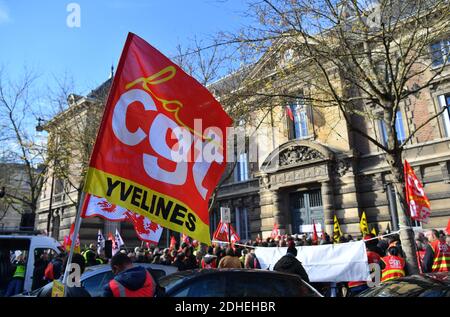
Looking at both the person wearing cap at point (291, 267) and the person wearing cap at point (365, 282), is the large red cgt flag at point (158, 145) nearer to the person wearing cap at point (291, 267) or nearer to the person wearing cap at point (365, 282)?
the person wearing cap at point (291, 267)

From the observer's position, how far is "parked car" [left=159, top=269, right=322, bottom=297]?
483 cm

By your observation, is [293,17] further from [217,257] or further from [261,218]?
[261,218]

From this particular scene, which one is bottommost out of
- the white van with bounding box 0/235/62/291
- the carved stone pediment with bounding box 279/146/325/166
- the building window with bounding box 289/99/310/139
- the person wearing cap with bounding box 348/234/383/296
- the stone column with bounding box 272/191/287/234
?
the person wearing cap with bounding box 348/234/383/296

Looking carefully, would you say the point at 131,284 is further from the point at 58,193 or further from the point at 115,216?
the point at 58,193

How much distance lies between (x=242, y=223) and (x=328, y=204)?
23.0 feet

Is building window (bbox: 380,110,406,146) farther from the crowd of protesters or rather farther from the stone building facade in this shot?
the crowd of protesters

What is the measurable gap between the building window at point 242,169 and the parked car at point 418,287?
1932 cm

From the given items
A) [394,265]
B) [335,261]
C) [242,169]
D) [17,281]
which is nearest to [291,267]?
[394,265]

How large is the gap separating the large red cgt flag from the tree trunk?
210 inches

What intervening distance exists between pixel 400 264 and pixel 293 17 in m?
6.04

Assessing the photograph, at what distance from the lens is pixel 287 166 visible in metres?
20.0

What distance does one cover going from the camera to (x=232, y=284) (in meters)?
5.02

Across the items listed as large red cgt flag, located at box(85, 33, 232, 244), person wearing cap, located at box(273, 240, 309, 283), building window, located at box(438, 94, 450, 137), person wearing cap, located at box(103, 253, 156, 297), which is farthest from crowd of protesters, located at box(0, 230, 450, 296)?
building window, located at box(438, 94, 450, 137)

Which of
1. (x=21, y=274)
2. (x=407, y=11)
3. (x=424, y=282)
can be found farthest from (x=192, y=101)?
(x=21, y=274)
